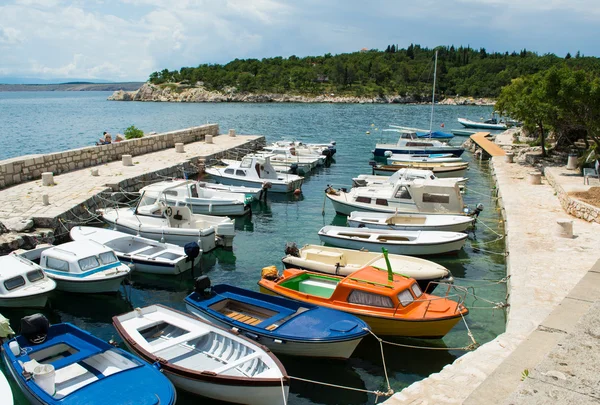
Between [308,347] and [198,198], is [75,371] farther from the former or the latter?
[198,198]

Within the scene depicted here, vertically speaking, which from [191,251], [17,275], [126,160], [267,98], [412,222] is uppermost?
[267,98]

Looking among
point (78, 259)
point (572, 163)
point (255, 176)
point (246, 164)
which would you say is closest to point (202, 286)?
point (78, 259)

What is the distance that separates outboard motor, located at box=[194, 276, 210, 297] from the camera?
13406 mm

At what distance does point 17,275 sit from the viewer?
1441cm

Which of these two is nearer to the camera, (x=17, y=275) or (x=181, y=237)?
(x=17, y=275)

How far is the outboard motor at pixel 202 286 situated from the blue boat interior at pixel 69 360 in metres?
3.08

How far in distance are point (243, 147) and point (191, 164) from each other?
9.84 m

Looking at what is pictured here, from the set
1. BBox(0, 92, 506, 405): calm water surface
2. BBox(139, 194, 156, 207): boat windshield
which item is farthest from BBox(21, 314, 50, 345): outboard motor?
BBox(139, 194, 156, 207): boat windshield

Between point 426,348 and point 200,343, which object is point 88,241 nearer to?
point 200,343

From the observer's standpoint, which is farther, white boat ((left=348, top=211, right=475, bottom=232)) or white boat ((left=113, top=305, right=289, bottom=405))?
white boat ((left=348, top=211, right=475, bottom=232))

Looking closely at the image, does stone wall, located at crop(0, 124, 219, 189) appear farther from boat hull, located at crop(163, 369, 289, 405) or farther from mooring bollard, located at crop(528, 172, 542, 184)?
mooring bollard, located at crop(528, 172, 542, 184)

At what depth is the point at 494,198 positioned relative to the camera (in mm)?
29297

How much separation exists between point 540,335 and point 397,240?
11.8 meters

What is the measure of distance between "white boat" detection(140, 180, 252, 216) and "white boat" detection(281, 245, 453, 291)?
26.2 ft
